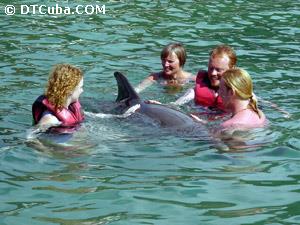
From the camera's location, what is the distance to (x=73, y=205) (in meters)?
6.27

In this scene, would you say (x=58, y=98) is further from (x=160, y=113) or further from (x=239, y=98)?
(x=239, y=98)

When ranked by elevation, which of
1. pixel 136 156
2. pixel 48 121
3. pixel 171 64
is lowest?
pixel 136 156

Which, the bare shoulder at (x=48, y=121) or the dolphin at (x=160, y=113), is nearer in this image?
the bare shoulder at (x=48, y=121)

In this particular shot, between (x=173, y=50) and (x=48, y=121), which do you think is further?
(x=173, y=50)

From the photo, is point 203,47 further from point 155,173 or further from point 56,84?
point 155,173

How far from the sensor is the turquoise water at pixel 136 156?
6.19 meters

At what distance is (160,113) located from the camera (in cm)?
866

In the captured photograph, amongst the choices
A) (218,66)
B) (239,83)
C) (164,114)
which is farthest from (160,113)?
(218,66)

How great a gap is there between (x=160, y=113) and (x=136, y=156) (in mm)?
1153

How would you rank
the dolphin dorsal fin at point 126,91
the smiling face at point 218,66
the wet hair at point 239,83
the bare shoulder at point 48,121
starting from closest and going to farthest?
the wet hair at point 239,83, the bare shoulder at point 48,121, the dolphin dorsal fin at point 126,91, the smiling face at point 218,66

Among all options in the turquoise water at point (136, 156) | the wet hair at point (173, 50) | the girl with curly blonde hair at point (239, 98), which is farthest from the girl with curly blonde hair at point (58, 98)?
the wet hair at point (173, 50)

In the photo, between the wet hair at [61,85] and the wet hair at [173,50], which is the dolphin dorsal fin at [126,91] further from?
the wet hair at [173,50]

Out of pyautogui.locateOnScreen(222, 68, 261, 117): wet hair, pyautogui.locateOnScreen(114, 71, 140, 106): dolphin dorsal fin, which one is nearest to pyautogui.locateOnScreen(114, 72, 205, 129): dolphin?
pyautogui.locateOnScreen(114, 71, 140, 106): dolphin dorsal fin

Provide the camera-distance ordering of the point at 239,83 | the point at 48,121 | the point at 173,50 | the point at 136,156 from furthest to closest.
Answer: the point at 173,50 → the point at 48,121 → the point at 239,83 → the point at 136,156
